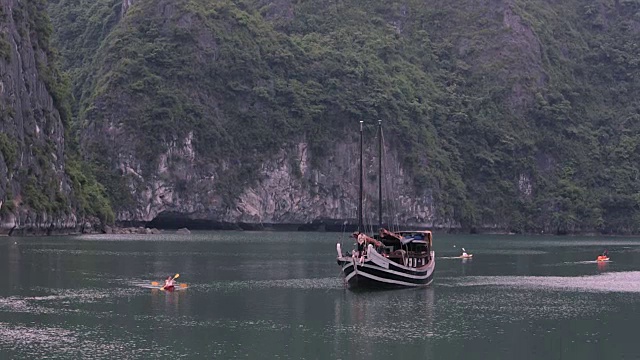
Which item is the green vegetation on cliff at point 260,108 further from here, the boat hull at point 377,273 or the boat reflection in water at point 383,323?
the boat reflection in water at point 383,323

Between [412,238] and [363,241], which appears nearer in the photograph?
[363,241]

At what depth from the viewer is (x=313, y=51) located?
19500 cm

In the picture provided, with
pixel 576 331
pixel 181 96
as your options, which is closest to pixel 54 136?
pixel 181 96

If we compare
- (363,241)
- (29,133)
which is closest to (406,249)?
(363,241)

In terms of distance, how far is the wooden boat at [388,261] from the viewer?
70812 millimetres

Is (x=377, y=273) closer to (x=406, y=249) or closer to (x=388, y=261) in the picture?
(x=388, y=261)

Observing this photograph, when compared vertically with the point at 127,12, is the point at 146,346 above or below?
below

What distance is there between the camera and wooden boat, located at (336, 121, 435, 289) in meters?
70.8

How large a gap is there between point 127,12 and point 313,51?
1208 inches

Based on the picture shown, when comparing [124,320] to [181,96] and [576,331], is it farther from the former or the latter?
[181,96]

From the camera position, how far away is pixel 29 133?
134500 mm

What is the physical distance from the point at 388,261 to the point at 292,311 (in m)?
13.8

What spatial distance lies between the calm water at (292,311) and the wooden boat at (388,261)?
51.4 inches

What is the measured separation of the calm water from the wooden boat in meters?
1.31
